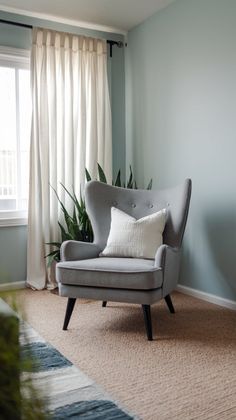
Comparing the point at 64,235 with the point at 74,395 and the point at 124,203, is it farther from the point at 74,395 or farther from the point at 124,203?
the point at 74,395

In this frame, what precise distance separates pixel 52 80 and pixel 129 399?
2784 millimetres

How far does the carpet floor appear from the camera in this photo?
182cm

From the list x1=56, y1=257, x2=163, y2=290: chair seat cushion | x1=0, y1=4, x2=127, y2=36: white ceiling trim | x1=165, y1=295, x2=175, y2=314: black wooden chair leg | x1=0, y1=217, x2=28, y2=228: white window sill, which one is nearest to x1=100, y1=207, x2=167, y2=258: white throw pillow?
x1=56, y1=257, x2=163, y2=290: chair seat cushion

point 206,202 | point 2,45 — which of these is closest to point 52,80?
point 2,45

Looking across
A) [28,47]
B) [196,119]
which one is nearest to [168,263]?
[196,119]

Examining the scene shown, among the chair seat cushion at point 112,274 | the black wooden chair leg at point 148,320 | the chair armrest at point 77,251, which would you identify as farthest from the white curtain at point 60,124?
the black wooden chair leg at point 148,320

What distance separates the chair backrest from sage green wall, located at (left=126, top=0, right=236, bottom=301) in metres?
0.41

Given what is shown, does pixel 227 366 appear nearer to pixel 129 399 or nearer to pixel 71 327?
pixel 129 399

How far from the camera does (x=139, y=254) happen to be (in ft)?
→ 9.47

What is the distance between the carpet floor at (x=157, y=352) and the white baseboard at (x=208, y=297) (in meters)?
0.07

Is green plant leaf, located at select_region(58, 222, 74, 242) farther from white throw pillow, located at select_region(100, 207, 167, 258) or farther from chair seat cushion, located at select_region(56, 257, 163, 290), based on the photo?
chair seat cushion, located at select_region(56, 257, 163, 290)

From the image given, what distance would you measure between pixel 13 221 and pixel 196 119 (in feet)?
5.87

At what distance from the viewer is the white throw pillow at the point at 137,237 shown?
9.50ft

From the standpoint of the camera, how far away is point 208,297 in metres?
3.33
